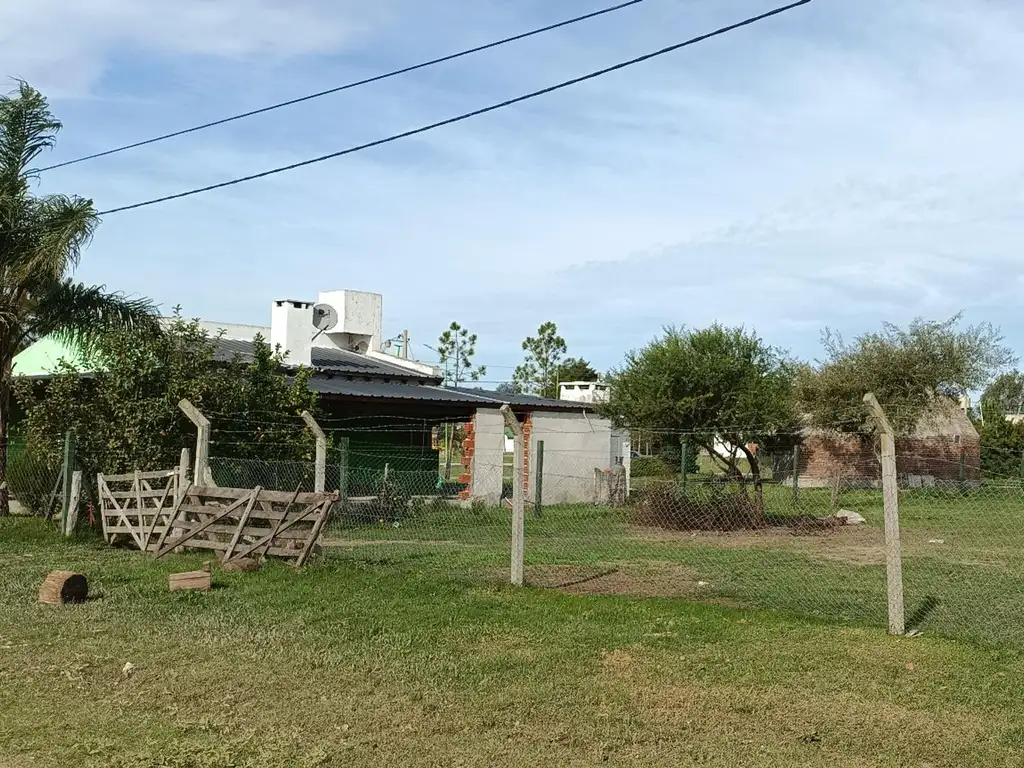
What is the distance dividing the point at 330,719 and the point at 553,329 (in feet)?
222

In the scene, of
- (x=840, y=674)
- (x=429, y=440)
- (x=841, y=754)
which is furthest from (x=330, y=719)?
(x=429, y=440)

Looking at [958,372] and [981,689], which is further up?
[958,372]

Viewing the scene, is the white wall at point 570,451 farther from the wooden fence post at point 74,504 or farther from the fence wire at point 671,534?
the wooden fence post at point 74,504

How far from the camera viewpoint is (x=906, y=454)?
34.9 metres

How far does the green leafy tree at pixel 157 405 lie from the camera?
50.8 ft

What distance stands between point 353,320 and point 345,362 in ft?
16.1

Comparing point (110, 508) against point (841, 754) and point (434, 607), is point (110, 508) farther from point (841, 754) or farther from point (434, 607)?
point (841, 754)

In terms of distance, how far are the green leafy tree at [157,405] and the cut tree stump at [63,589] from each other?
18.6 feet

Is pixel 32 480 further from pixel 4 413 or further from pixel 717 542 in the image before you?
pixel 717 542

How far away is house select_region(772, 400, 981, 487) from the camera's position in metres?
33.7

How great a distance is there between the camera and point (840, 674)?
7137 mm

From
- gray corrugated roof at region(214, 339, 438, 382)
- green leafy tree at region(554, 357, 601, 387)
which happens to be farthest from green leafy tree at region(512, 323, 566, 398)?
gray corrugated roof at region(214, 339, 438, 382)

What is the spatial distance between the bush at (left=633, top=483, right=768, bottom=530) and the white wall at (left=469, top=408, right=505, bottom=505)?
15.7 ft

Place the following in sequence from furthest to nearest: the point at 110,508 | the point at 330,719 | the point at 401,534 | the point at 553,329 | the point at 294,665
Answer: the point at 553,329 → the point at 401,534 → the point at 110,508 → the point at 294,665 → the point at 330,719
